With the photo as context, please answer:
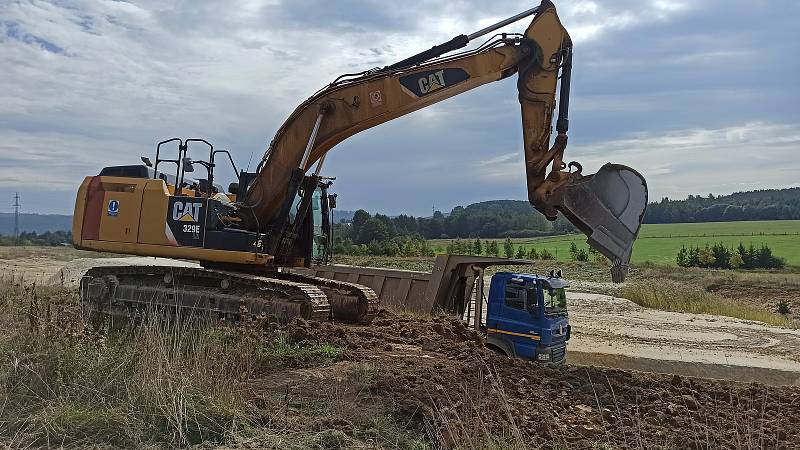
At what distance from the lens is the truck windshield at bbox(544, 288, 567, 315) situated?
36.7 feet

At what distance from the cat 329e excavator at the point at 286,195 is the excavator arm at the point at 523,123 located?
0.02 meters

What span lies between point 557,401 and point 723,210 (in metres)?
96.2

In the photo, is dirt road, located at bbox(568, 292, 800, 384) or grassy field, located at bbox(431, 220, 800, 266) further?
grassy field, located at bbox(431, 220, 800, 266)

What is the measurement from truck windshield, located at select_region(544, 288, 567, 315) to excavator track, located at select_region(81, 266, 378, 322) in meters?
3.50

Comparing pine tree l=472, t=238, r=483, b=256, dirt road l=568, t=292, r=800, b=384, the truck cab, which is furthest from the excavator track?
pine tree l=472, t=238, r=483, b=256

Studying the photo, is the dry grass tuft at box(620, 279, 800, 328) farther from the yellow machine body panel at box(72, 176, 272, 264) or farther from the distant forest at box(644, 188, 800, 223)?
the distant forest at box(644, 188, 800, 223)

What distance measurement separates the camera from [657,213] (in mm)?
92250

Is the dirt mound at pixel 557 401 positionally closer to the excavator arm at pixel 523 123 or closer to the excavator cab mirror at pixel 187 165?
the excavator arm at pixel 523 123

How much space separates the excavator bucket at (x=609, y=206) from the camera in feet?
34.3

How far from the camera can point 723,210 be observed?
95.8 m

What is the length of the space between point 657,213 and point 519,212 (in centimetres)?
1915

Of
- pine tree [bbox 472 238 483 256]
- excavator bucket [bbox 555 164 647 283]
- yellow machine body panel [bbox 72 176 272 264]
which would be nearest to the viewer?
excavator bucket [bbox 555 164 647 283]

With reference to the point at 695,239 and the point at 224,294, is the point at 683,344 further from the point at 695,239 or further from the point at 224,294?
the point at 695,239

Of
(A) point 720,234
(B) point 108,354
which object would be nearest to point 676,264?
(A) point 720,234
